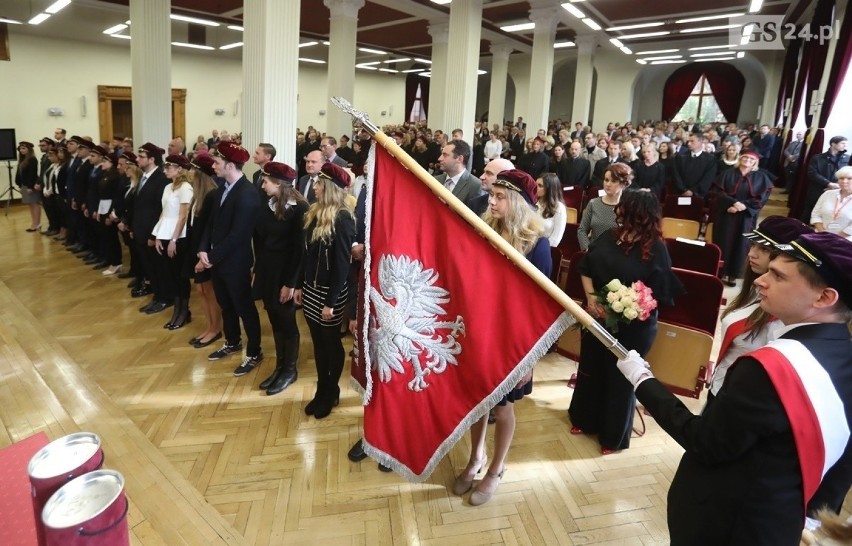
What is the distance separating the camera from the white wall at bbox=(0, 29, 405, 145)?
41.8ft

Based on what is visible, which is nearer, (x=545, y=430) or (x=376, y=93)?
(x=545, y=430)

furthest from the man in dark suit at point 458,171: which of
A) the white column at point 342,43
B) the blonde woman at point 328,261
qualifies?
the white column at point 342,43

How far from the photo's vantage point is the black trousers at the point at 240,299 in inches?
159

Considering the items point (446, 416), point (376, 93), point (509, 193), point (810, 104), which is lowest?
point (446, 416)

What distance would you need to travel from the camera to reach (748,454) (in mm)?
1293

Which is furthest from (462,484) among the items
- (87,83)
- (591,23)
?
(87,83)

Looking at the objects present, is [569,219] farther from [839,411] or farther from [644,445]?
[839,411]

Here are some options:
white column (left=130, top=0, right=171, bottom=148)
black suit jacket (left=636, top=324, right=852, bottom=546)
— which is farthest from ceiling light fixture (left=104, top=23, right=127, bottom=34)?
black suit jacket (left=636, top=324, right=852, bottom=546)

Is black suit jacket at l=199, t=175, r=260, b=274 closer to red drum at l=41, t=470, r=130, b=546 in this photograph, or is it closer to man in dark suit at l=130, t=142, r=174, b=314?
man in dark suit at l=130, t=142, r=174, b=314

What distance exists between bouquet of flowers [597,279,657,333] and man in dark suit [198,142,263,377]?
262cm

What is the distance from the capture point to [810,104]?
1085 centimetres

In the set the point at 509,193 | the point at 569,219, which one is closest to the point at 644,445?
Result: the point at 509,193

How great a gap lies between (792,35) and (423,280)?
1765 cm

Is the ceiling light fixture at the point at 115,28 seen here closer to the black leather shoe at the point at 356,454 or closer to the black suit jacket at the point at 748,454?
the black leather shoe at the point at 356,454
